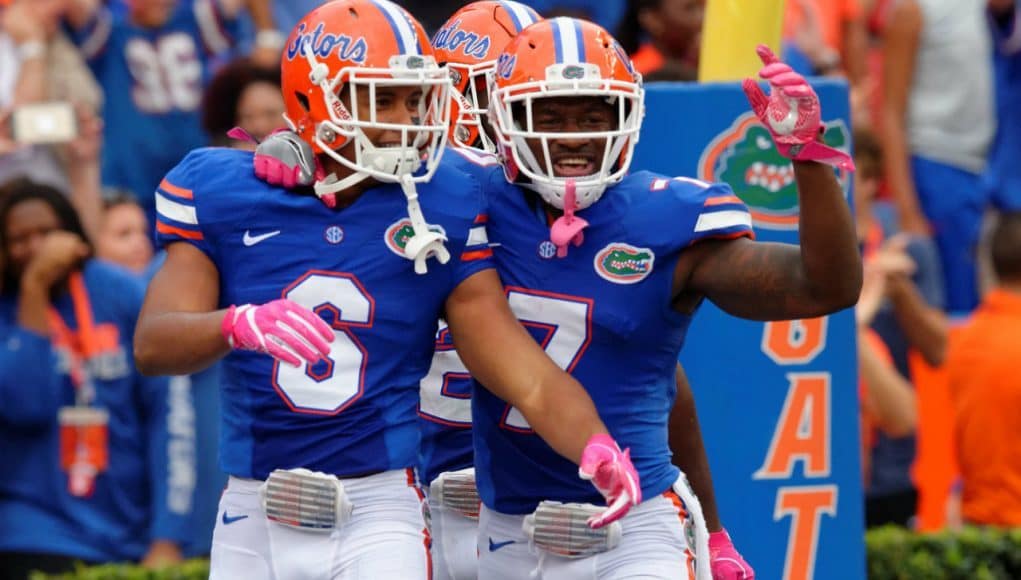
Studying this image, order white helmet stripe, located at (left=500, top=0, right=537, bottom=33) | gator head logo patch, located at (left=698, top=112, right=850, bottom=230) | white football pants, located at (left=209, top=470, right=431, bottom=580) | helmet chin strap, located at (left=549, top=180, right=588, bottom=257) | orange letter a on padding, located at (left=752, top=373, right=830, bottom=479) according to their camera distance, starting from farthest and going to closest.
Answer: orange letter a on padding, located at (left=752, top=373, right=830, bottom=479) < gator head logo patch, located at (left=698, top=112, right=850, bottom=230) < white helmet stripe, located at (left=500, top=0, right=537, bottom=33) < helmet chin strap, located at (left=549, top=180, right=588, bottom=257) < white football pants, located at (left=209, top=470, right=431, bottom=580)

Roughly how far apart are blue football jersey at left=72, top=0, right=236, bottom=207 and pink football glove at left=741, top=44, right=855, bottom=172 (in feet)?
16.2

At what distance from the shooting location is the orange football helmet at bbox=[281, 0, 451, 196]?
4.43m

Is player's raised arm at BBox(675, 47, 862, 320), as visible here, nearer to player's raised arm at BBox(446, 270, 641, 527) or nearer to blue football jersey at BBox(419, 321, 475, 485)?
player's raised arm at BBox(446, 270, 641, 527)

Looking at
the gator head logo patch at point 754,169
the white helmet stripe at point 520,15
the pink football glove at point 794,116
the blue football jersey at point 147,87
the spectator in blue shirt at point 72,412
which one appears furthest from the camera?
the blue football jersey at point 147,87

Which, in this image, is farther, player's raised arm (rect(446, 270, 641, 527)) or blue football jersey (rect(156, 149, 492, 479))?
blue football jersey (rect(156, 149, 492, 479))

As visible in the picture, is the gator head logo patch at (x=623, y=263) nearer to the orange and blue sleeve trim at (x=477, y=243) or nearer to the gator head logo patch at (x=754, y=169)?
the orange and blue sleeve trim at (x=477, y=243)

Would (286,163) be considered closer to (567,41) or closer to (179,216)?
(179,216)

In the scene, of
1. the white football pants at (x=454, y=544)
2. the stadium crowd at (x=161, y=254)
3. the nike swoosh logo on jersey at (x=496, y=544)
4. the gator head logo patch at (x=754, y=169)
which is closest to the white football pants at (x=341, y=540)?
the nike swoosh logo on jersey at (x=496, y=544)

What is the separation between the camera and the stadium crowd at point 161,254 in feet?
23.7

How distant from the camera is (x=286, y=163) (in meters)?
4.49

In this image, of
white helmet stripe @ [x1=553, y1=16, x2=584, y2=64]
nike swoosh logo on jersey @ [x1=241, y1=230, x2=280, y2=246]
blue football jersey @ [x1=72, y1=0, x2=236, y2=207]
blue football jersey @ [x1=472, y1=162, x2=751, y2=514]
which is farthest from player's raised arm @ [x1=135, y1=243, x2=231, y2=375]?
blue football jersey @ [x1=72, y1=0, x2=236, y2=207]

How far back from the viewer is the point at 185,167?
454cm

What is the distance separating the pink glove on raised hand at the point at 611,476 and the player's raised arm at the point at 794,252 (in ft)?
1.76

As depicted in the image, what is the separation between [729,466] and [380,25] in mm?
1913
